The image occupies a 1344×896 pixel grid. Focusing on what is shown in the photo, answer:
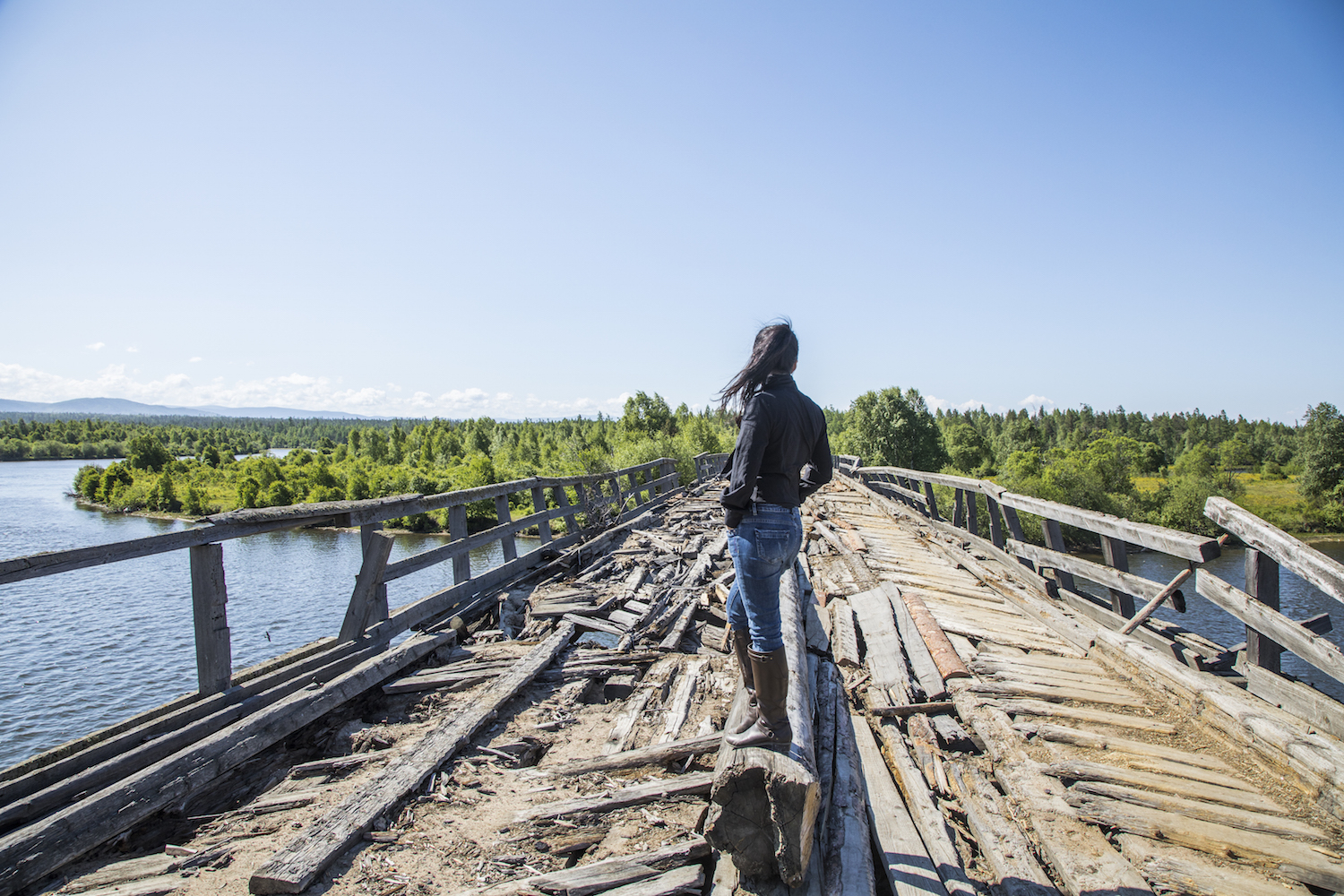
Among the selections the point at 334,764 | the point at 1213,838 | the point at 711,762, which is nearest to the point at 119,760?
the point at 334,764

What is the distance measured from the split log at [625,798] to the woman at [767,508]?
60 centimetres

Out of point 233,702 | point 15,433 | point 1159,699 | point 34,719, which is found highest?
point 15,433

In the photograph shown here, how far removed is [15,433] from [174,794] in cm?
25547

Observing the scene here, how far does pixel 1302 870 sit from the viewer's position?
101 inches

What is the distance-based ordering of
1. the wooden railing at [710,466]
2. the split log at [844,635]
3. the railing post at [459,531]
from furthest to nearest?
the wooden railing at [710,466]
the railing post at [459,531]
the split log at [844,635]

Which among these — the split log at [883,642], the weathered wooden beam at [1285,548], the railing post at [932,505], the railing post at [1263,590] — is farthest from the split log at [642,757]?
the railing post at [932,505]

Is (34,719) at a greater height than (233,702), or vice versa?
(233,702)

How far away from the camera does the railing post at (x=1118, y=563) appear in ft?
17.7

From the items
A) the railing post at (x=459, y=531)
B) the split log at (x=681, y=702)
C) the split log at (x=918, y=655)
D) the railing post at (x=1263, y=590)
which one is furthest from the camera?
the railing post at (x=459, y=531)

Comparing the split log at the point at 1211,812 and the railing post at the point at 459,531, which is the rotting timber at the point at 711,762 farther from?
the railing post at the point at 459,531

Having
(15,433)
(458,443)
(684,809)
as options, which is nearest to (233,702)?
(684,809)

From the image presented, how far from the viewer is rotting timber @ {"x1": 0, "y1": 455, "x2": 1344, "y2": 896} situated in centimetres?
270

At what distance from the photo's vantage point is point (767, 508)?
9.77 feet

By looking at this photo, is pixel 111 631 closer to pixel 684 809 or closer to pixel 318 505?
pixel 318 505
